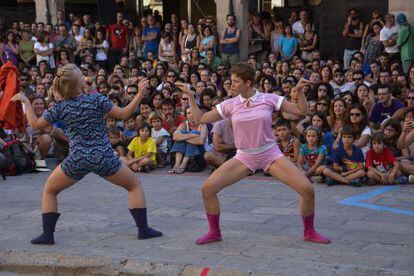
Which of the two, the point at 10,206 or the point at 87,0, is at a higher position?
the point at 87,0

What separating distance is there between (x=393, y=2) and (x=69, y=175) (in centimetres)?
1002

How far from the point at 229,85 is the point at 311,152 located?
10.3 ft

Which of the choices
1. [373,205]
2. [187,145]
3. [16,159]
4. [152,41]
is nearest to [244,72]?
[373,205]

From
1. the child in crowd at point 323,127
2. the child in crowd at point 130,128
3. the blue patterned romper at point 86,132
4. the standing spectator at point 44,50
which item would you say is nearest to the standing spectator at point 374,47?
the child in crowd at point 323,127

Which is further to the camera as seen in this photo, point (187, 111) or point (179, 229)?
point (187, 111)

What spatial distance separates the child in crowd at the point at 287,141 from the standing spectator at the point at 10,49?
30.6 feet

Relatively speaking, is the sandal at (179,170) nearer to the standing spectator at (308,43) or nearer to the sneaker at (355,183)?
the sneaker at (355,183)

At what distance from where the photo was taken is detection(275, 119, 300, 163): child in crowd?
10164 mm

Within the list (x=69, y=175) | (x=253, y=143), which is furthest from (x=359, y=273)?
(x=69, y=175)

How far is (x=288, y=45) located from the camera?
15.6 metres

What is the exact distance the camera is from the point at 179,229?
23.1ft

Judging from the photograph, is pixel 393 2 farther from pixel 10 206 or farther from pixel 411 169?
pixel 10 206

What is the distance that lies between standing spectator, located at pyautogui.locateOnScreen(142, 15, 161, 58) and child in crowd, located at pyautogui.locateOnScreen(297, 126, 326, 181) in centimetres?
802

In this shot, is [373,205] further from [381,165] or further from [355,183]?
[381,165]
